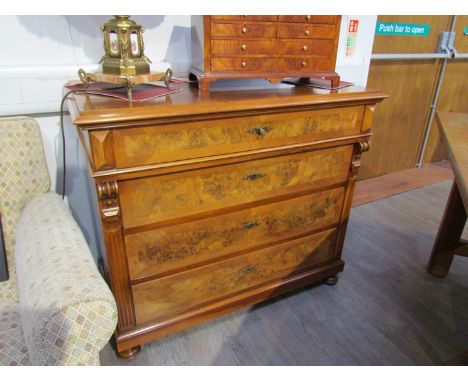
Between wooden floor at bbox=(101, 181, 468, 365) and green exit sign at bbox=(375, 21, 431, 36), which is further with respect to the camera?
green exit sign at bbox=(375, 21, 431, 36)

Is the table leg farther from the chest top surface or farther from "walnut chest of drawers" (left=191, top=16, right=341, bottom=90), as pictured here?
"walnut chest of drawers" (left=191, top=16, right=341, bottom=90)

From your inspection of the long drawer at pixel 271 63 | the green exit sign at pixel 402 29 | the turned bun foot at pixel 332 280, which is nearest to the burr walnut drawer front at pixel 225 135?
the long drawer at pixel 271 63

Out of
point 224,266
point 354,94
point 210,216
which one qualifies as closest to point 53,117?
point 210,216

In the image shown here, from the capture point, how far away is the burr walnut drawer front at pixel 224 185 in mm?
1145

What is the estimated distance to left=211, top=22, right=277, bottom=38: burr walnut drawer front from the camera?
1.25m

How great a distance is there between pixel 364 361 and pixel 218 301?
0.64 m

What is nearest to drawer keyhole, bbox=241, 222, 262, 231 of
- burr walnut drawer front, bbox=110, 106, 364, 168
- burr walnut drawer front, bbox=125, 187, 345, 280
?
burr walnut drawer front, bbox=125, 187, 345, 280

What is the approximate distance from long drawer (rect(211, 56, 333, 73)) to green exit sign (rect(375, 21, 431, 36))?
1421 mm

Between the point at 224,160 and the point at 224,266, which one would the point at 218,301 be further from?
the point at 224,160

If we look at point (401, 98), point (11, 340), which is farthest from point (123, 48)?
point (401, 98)

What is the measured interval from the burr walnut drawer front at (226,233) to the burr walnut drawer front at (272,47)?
569 millimetres

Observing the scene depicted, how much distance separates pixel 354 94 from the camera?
1.37 m

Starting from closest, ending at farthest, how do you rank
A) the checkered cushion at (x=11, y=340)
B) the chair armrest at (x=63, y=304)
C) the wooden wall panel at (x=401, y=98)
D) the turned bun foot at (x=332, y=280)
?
the chair armrest at (x=63, y=304), the checkered cushion at (x=11, y=340), the turned bun foot at (x=332, y=280), the wooden wall panel at (x=401, y=98)

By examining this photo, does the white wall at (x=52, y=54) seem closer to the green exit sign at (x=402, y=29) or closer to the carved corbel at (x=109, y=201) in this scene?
the carved corbel at (x=109, y=201)
